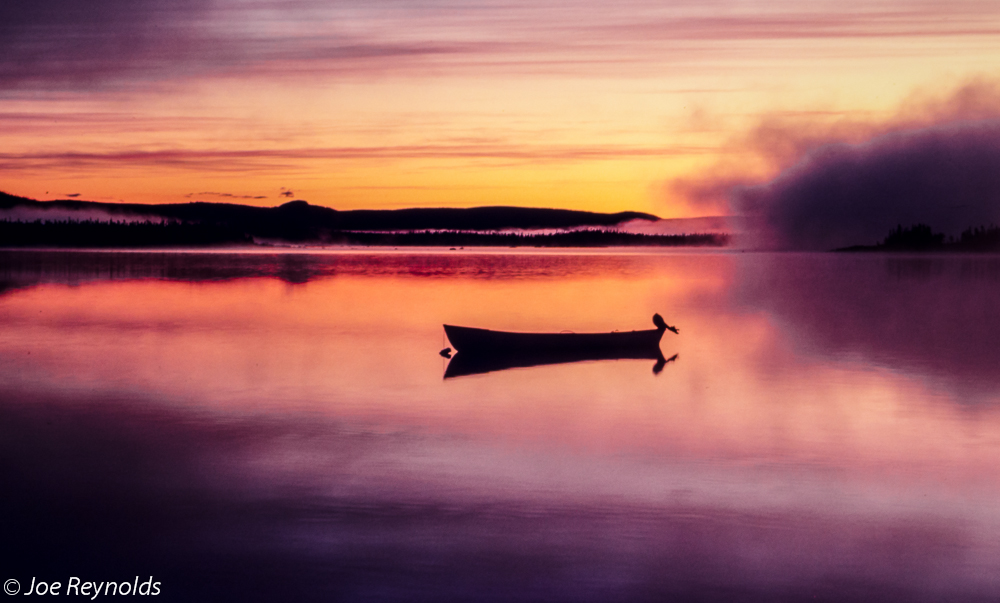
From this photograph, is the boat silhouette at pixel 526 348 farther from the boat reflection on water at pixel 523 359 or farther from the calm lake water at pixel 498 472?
the calm lake water at pixel 498 472

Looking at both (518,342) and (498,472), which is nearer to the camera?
(498,472)

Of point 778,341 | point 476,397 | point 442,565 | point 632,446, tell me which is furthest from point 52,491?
point 778,341

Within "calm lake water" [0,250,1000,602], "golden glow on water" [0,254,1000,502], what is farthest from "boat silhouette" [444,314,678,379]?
"calm lake water" [0,250,1000,602]

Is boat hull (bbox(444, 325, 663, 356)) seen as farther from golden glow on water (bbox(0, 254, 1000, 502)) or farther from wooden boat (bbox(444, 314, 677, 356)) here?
golden glow on water (bbox(0, 254, 1000, 502))

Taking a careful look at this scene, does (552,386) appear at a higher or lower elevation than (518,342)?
lower

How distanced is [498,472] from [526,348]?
1163cm

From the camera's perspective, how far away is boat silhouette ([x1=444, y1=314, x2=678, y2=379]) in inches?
861

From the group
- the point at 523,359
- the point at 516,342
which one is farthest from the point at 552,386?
the point at 516,342

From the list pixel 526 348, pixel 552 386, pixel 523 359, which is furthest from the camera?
pixel 526 348

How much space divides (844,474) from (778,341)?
16995 mm

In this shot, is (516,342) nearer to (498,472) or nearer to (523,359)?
(523,359)

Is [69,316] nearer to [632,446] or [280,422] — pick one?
[280,422]

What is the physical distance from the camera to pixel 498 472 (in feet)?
35.7

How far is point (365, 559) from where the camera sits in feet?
25.1
